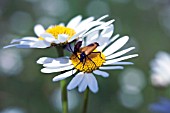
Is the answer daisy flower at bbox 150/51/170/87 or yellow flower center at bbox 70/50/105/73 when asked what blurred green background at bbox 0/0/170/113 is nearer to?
daisy flower at bbox 150/51/170/87

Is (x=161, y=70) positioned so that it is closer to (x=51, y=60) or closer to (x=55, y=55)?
(x=51, y=60)

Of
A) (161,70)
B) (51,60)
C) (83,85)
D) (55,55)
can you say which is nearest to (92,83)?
(83,85)

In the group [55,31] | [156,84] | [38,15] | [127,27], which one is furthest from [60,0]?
[55,31]

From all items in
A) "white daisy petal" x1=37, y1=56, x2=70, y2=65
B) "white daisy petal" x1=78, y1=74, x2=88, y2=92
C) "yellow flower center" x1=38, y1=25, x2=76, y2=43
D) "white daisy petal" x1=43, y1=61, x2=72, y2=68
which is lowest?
"white daisy petal" x1=78, y1=74, x2=88, y2=92

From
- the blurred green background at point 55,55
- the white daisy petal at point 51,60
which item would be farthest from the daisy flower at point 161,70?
the white daisy petal at point 51,60

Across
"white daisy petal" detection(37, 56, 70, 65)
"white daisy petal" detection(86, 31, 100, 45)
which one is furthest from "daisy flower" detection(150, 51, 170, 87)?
"white daisy petal" detection(37, 56, 70, 65)
